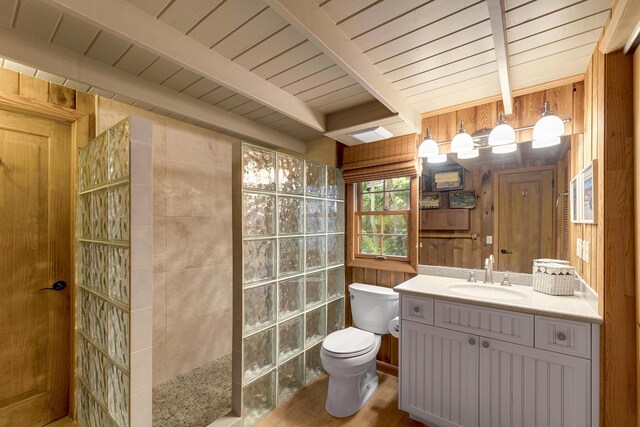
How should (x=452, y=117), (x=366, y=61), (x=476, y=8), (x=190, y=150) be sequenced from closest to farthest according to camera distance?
(x=476, y=8), (x=366, y=61), (x=452, y=117), (x=190, y=150)

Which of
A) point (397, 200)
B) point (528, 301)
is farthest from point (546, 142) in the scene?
point (397, 200)

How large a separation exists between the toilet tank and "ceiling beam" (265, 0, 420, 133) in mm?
1396

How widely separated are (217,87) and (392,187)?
1.61 m

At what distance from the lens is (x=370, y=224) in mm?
2680

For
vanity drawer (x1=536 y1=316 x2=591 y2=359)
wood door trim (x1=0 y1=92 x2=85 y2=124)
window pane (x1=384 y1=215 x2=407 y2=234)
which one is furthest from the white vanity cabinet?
wood door trim (x1=0 y1=92 x2=85 y2=124)

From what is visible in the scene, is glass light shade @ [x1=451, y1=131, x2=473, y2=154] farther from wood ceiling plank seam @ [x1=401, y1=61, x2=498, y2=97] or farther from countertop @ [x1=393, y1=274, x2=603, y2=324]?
countertop @ [x1=393, y1=274, x2=603, y2=324]

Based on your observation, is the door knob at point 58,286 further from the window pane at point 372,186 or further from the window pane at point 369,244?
the window pane at point 372,186

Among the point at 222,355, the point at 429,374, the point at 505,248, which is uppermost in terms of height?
the point at 505,248

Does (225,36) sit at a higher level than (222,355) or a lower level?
higher

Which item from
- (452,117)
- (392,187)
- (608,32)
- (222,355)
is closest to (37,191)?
(222,355)

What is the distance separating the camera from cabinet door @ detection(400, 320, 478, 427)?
163 centimetres

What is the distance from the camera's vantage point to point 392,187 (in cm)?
254

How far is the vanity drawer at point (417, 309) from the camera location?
1772 millimetres

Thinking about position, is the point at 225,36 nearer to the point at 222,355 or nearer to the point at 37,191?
the point at 37,191
